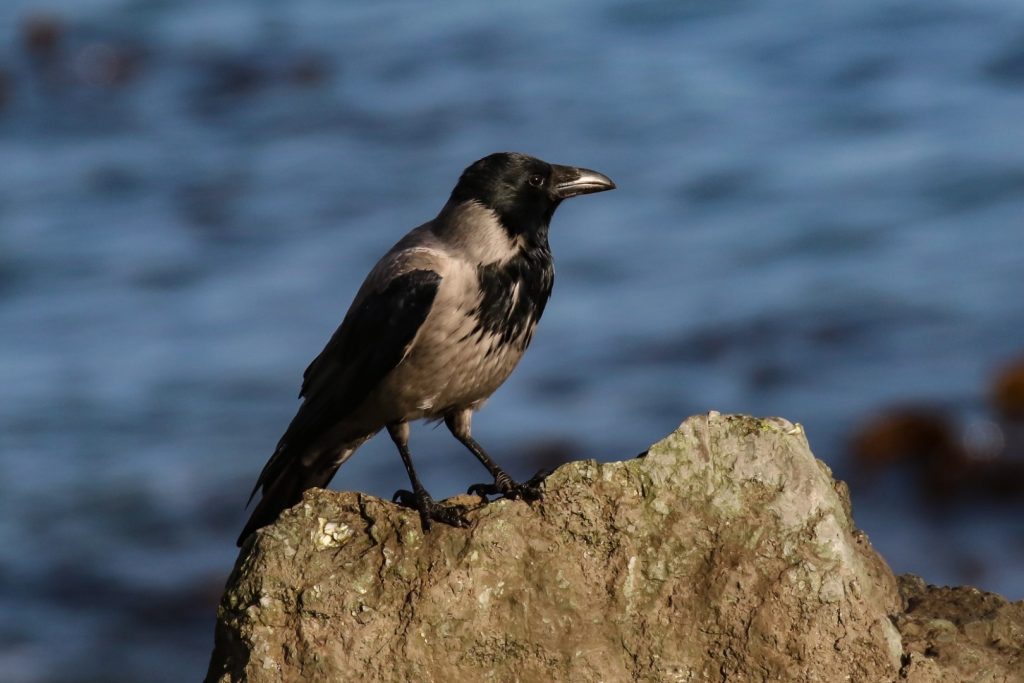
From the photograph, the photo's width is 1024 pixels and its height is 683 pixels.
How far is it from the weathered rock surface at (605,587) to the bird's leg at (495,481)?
122mm

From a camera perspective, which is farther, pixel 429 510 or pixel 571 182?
pixel 571 182

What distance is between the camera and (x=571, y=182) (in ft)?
25.6

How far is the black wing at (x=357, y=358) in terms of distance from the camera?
7184mm

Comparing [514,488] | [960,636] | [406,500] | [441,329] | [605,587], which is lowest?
[960,636]

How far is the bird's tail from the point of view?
759 cm

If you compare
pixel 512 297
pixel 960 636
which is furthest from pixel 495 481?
pixel 960 636

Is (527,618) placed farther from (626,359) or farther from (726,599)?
(626,359)

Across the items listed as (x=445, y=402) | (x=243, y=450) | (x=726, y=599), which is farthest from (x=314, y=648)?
(x=243, y=450)

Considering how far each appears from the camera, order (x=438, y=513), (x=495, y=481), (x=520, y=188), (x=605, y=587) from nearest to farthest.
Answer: (x=605, y=587) < (x=438, y=513) < (x=495, y=481) < (x=520, y=188)

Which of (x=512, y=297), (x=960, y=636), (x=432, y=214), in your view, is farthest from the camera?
(x=432, y=214)

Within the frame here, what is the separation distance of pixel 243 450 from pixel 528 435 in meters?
3.41

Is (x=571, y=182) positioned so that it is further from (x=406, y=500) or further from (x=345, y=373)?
(x=406, y=500)

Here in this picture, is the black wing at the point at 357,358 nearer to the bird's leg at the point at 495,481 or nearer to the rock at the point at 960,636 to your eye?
the bird's leg at the point at 495,481

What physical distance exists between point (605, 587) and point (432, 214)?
1980cm
